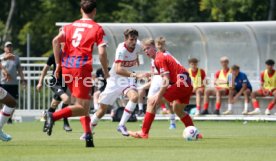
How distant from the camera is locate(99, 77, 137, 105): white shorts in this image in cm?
2012

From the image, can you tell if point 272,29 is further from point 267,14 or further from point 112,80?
point 267,14

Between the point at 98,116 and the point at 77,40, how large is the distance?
154 inches

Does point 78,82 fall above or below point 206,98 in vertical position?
above

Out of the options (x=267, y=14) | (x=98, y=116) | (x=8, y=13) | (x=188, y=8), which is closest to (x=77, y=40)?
(x=98, y=116)

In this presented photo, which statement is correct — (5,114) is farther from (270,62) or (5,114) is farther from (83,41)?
(270,62)

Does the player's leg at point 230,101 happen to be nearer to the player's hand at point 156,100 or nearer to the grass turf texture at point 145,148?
the grass turf texture at point 145,148

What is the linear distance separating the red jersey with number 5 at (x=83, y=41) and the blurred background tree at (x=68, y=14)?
3258cm

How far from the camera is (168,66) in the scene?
18.7 metres

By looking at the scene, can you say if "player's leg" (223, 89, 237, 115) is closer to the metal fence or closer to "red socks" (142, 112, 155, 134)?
the metal fence

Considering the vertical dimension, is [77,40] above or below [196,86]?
above

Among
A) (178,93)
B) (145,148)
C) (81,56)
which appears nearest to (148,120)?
(178,93)

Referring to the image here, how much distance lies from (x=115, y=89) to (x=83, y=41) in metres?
4.30

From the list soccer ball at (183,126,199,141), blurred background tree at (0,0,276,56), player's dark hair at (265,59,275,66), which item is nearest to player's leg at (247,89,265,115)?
player's dark hair at (265,59,275,66)

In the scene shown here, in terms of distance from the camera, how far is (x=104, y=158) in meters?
13.8
